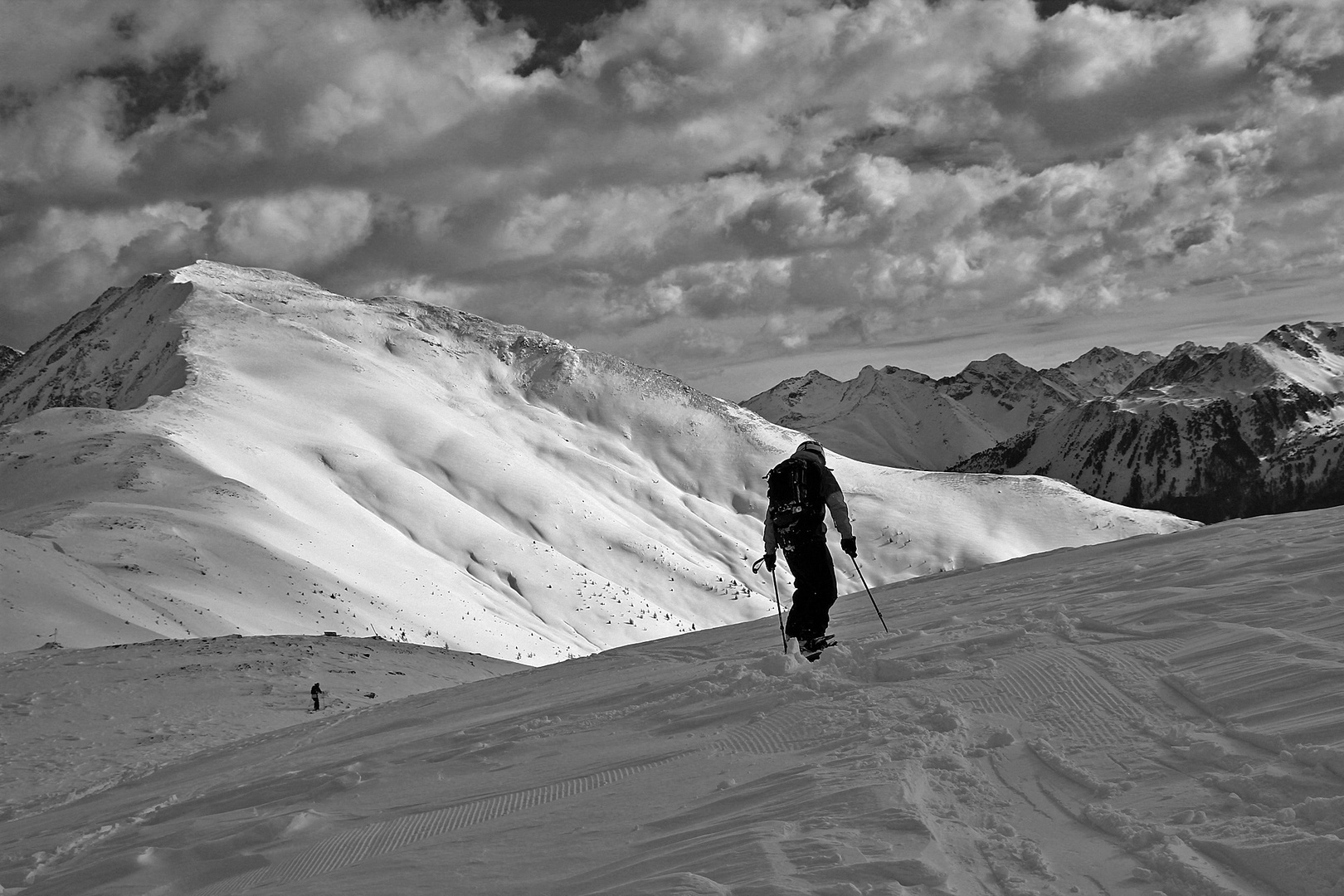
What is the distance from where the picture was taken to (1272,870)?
3826 mm

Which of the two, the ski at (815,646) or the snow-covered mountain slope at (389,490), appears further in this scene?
the snow-covered mountain slope at (389,490)

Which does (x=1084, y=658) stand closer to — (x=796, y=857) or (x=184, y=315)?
(x=796, y=857)

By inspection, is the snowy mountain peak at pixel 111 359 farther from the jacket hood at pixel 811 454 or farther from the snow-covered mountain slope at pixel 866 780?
the snow-covered mountain slope at pixel 866 780

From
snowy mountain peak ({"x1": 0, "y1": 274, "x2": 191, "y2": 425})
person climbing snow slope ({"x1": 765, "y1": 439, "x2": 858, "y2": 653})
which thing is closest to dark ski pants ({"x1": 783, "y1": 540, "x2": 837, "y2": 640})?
person climbing snow slope ({"x1": 765, "y1": 439, "x2": 858, "y2": 653})

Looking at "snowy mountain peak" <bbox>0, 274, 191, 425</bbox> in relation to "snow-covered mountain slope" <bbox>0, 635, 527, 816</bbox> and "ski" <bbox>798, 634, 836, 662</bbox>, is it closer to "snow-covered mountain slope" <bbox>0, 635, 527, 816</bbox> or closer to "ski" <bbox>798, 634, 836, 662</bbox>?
"snow-covered mountain slope" <bbox>0, 635, 527, 816</bbox>

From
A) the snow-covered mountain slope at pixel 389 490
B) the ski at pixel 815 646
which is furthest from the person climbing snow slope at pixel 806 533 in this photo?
the snow-covered mountain slope at pixel 389 490

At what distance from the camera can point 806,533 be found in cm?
1036

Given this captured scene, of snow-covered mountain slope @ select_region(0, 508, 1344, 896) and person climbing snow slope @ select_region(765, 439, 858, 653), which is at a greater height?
A: person climbing snow slope @ select_region(765, 439, 858, 653)

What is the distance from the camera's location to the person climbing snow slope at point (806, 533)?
401 inches

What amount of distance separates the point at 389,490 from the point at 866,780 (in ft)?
236

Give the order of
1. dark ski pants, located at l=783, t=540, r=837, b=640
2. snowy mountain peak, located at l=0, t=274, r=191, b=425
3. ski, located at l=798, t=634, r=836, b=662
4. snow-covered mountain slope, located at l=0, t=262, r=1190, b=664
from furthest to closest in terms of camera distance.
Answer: snowy mountain peak, located at l=0, t=274, r=191, b=425, snow-covered mountain slope, located at l=0, t=262, r=1190, b=664, dark ski pants, located at l=783, t=540, r=837, b=640, ski, located at l=798, t=634, r=836, b=662

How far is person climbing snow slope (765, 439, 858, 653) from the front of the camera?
401 inches

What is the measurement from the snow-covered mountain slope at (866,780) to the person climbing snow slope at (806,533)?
1.01 metres

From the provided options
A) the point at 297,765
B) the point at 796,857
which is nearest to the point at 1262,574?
the point at 796,857
